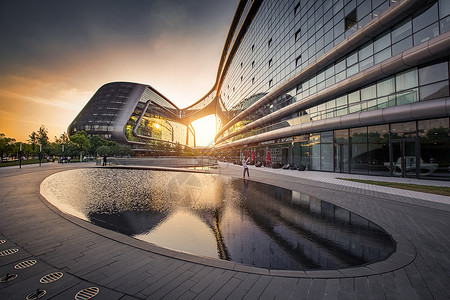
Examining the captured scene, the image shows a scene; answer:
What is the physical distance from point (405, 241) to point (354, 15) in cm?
2378

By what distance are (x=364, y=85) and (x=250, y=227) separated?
803 inches

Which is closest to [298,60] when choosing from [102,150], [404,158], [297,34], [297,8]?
[297,34]

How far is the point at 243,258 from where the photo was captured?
4031 mm

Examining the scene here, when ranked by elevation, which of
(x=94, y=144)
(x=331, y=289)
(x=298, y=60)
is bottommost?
(x=331, y=289)

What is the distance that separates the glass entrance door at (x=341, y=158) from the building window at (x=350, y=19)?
41.7 ft

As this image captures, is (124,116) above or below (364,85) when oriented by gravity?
above

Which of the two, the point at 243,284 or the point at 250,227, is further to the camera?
the point at 250,227

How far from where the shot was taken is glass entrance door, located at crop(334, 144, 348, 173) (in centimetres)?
2061

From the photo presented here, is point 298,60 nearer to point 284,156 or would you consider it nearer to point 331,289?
point 284,156

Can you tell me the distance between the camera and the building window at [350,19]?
19473mm

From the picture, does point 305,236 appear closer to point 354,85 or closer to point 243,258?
point 243,258

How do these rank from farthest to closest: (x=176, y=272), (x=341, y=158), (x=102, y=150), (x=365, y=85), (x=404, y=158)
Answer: (x=102, y=150) < (x=341, y=158) < (x=365, y=85) < (x=404, y=158) < (x=176, y=272)

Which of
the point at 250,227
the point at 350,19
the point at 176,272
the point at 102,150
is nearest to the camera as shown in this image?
the point at 176,272

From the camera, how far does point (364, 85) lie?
18750 mm
